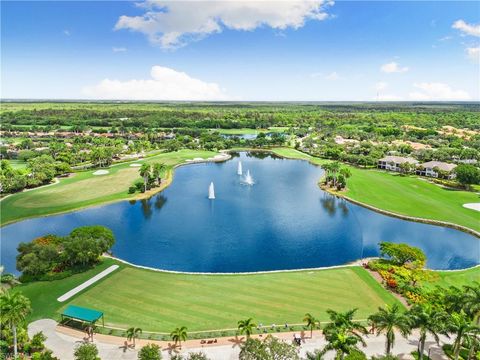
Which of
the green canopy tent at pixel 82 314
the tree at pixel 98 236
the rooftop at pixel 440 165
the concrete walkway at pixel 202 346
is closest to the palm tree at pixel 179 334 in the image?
the concrete walkway at pixel 202 346

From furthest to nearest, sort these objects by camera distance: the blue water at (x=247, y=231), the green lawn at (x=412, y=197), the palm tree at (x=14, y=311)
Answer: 1. the green lawn at (x=412, y=197)
2. the blue water at (x=247, y=231)
3. the palm tree at (x=14, y=311)

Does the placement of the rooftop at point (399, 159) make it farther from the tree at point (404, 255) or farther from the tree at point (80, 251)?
the tree at point (80, 251)

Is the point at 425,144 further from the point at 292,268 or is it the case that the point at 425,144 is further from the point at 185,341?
the point at 185,341

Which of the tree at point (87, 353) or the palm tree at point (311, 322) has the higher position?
the tree at point (87, 353)

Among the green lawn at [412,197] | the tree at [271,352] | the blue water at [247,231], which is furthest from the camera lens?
the green lawn at [412,197]

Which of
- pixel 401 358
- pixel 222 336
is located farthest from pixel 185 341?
pixel 401 358
